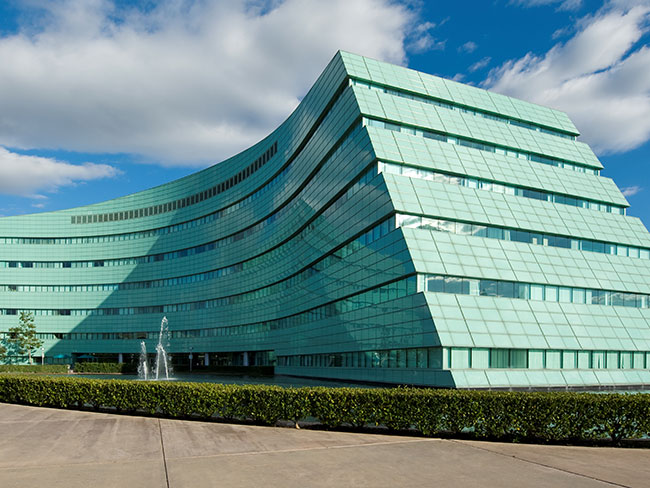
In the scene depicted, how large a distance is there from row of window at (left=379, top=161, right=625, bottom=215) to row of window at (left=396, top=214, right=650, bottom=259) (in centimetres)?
381

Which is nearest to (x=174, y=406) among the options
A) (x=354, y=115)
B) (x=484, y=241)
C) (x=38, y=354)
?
(x=484, y=241)

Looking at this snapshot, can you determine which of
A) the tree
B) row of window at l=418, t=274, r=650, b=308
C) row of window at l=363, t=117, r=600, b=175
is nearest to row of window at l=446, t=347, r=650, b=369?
row of window at l=418, t=274, r=650, b=308

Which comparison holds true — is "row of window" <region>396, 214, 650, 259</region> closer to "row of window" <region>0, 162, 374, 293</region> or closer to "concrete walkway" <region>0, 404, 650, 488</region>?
"concrete walkway" <region>0, 404, 650, 488</region>

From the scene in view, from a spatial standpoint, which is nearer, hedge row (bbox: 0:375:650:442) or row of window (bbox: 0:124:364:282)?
hedge row (bbox: 0:375:650:442)

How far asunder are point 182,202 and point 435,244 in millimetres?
56838

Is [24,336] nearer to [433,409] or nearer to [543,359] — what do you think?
[543,359]

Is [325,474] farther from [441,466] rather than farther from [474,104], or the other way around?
[474,104]

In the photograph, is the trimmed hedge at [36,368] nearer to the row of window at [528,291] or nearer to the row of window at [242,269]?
the row of window at [242,269]

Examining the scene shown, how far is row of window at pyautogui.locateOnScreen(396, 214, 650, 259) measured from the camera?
32.1m

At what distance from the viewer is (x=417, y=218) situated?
105 feet

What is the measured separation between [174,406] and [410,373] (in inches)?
635

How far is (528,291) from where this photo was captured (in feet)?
107

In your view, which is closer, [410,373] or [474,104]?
[410,373]

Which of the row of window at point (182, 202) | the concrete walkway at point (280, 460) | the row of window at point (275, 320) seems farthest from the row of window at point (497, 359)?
the row of window at point (182, 202)
